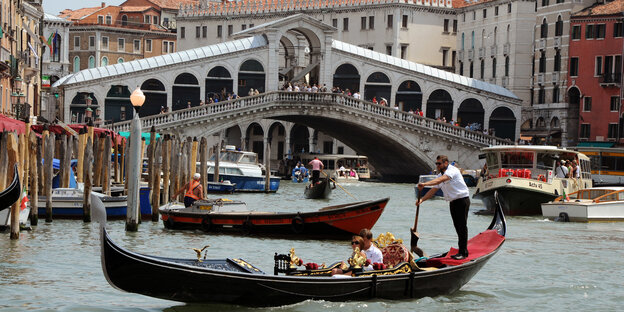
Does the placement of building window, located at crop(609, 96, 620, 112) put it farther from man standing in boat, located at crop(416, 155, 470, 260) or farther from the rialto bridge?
man standing in boat, located at crop(416, 155, 470, 260)

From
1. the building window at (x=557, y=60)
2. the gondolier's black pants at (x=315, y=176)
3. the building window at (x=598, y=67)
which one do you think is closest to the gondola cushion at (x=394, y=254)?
the gondolier's black pants at (x=315, y=176)

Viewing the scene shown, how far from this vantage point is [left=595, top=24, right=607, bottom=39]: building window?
44062 millimetres

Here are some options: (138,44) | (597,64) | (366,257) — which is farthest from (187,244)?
(138,44)

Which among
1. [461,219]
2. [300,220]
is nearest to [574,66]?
[300,220]

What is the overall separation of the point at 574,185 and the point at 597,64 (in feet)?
64.5

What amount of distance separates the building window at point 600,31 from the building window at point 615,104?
7.31 feet

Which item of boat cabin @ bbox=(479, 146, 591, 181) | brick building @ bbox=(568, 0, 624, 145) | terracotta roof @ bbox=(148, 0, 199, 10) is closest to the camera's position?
boat cabin @ bbox=(479, 146, 591, 181)

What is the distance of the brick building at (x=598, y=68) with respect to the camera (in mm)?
43756

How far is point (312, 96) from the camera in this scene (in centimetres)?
4231

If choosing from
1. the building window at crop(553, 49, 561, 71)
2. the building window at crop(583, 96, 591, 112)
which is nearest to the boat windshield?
the building window at crop(583, 96, 591, 112)

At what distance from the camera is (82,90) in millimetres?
42469

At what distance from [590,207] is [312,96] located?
20.0m

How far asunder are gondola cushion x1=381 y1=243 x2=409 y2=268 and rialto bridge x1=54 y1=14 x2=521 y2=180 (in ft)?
89.4

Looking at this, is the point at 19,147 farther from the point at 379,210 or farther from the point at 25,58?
the point at 25,58
